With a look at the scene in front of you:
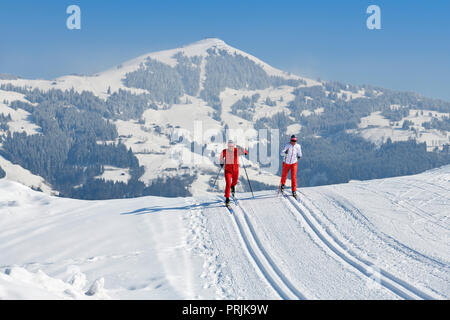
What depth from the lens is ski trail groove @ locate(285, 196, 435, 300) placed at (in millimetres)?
10062

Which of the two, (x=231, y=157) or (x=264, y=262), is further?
(x=231, y=157)

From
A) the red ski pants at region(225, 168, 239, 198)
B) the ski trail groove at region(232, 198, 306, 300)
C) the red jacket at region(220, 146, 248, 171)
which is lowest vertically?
the ski trail groove at region(232, 198, 306, 300)

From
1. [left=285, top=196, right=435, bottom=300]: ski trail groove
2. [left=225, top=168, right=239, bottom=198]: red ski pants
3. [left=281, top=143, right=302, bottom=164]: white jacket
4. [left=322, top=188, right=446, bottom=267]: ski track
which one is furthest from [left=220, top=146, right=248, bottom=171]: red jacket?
[left=285, top=196, right=435, bottom=300]: ski trail groove

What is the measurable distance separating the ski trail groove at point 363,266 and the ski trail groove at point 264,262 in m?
2.27

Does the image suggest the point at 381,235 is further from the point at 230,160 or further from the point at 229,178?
the point at 230,160

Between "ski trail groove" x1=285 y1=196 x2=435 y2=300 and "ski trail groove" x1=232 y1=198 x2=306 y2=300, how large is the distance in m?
2.27

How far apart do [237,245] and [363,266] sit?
4375mm

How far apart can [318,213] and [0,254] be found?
13376 millimetres

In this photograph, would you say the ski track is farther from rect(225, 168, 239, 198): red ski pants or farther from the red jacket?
the red jacket

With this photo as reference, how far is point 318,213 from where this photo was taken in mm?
17344

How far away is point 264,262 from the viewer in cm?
1266

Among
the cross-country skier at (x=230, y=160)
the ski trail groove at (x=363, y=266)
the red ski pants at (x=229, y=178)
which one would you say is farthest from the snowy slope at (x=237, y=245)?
the cross-country skier at (x=230, y=160)

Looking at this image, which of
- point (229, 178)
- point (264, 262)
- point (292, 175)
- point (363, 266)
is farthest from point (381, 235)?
point (229, 178)
